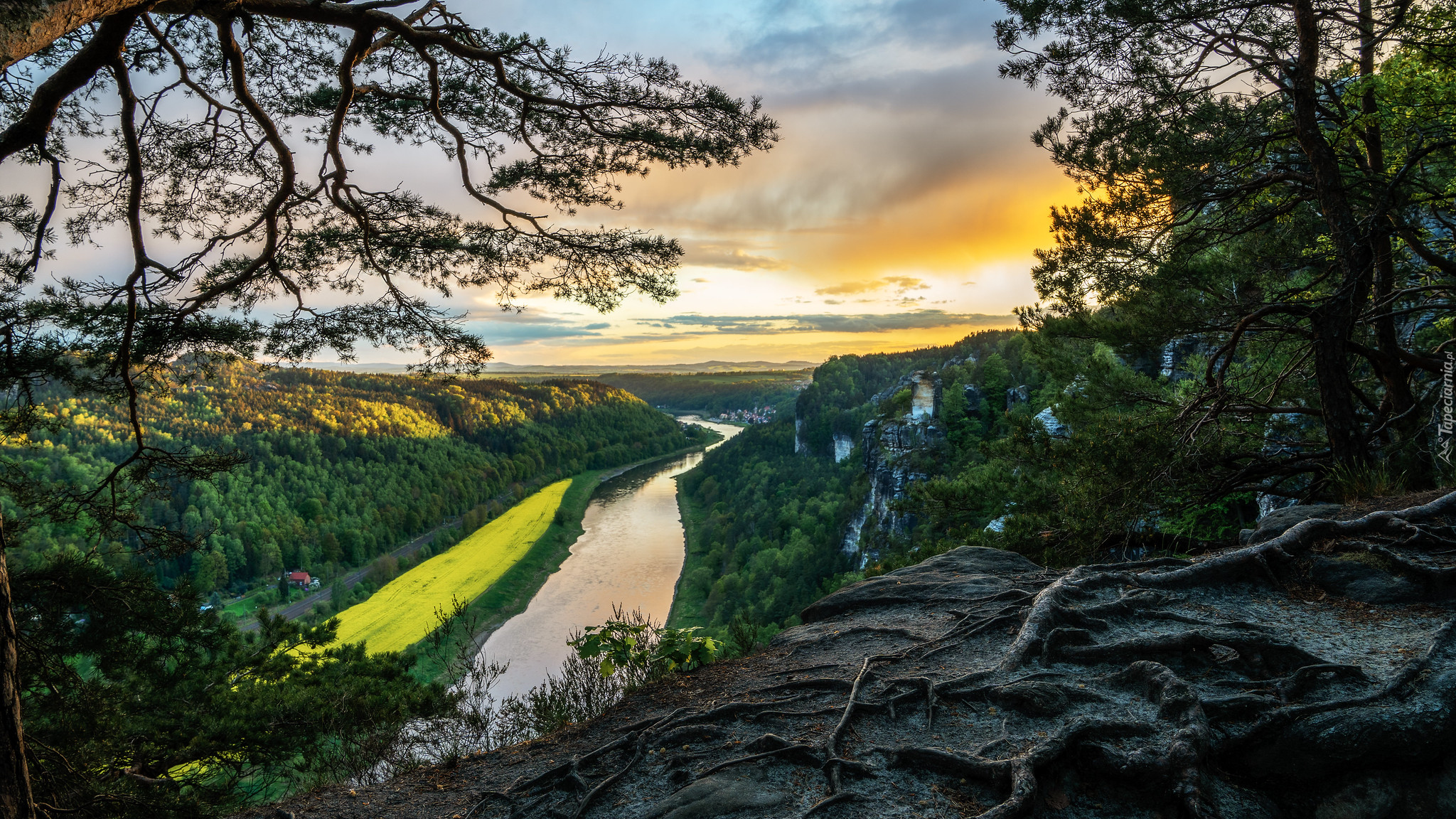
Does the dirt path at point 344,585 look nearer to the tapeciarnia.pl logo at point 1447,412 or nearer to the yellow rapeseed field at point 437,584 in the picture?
the yellow rapeseed field at point 437,584

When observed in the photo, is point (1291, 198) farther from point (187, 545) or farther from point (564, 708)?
point (187, 545)

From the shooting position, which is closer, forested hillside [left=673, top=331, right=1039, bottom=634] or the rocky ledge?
the rocky ledge

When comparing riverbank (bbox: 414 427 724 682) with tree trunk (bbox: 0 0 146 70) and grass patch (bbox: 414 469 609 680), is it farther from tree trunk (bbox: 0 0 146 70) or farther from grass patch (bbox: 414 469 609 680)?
tree trunk (bbox: 0 0 146 70)

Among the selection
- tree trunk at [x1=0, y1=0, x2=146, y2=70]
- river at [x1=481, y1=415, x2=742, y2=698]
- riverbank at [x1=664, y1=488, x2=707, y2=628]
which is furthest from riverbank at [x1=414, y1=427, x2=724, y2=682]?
tree trunk at [x1=0, y1=0, x2=146, y2=70]

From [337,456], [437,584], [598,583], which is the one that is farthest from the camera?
[337,456]

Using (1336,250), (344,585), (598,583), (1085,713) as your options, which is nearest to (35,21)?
(1085,713)

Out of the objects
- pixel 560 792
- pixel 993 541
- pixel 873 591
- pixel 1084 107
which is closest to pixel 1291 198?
pixel 1084 107

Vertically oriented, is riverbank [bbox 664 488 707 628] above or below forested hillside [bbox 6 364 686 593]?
below

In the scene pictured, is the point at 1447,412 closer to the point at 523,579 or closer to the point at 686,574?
the point at 686,574
